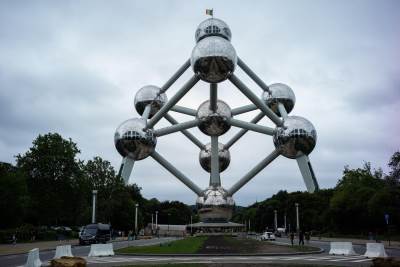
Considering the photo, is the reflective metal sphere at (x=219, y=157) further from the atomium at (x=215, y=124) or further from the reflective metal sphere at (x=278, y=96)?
the reflective metal sphere at (x=278, y=96)

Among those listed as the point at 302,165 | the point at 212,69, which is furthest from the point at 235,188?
the point at 212,69

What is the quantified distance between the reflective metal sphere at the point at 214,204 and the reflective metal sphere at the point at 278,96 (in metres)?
7.50

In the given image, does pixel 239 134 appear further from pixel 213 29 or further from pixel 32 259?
pixel 32 259

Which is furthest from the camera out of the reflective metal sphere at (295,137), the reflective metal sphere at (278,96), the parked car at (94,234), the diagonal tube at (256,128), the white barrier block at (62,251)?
the reflective metal sphere at (278,96)

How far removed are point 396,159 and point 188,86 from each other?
18250 millimetres

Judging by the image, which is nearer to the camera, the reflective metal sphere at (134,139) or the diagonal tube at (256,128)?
the diagonal tube at (256,128)

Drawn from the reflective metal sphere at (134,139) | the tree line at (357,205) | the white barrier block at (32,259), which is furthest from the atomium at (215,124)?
the white barrier block at (32,259)

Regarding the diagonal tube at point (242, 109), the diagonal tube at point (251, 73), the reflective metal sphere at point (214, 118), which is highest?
the diagonal tube at point (251, 73)

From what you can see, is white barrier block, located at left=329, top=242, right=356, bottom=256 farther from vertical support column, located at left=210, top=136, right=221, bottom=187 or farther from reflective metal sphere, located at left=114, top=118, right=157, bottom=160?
reflective metal sphere, located at left=114, top=118, right=157, bottom=160

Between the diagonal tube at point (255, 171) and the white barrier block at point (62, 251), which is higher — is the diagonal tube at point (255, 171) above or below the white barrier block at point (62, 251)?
above

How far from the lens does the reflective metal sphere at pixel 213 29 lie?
1304 inches

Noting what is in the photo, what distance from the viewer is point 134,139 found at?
112 feet

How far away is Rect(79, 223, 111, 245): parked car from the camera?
1373 inches

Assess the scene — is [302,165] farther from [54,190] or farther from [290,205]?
[290,205]
